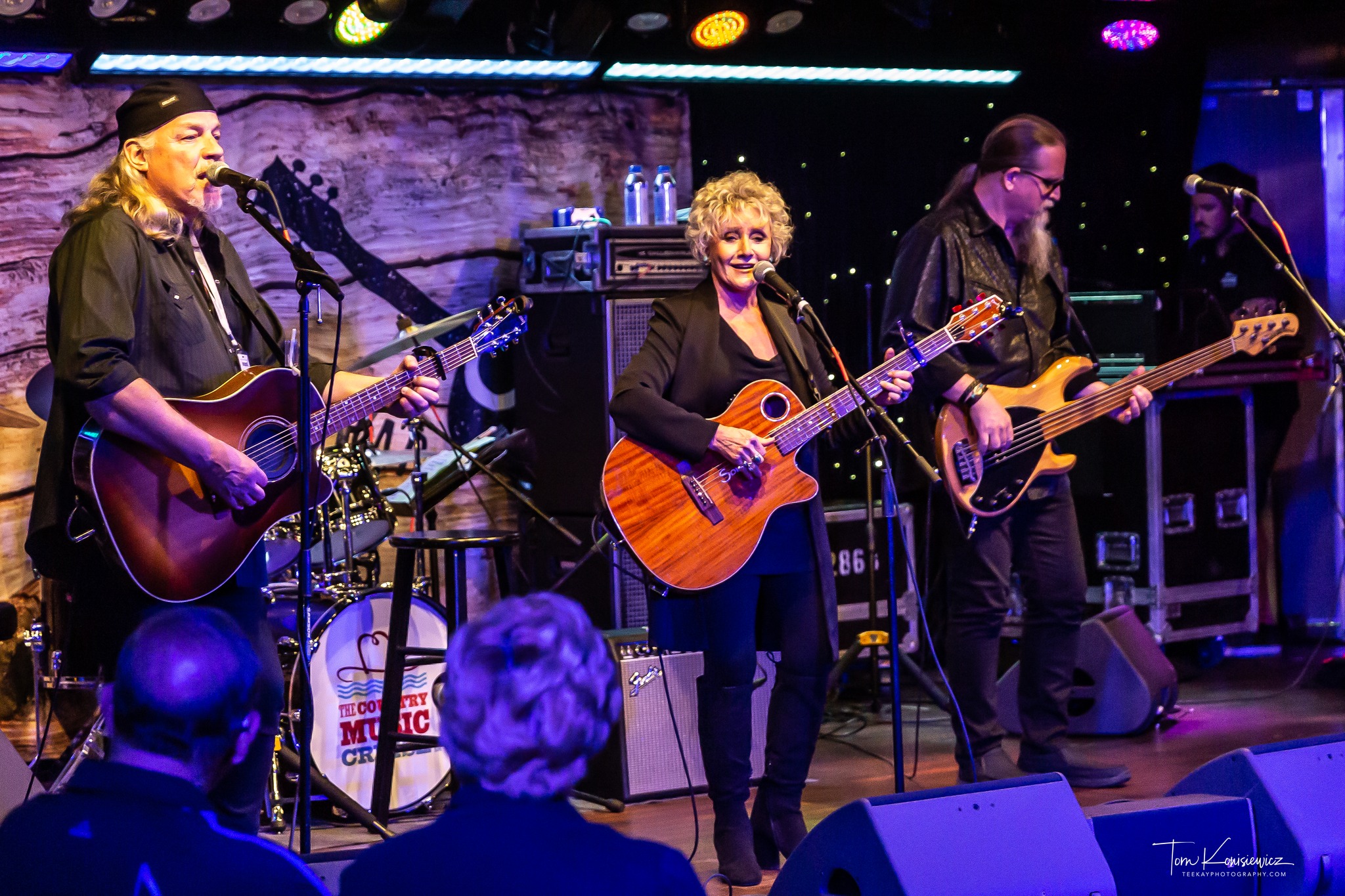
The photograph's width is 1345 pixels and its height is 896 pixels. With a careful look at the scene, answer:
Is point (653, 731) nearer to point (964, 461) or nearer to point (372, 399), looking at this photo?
point (964, 461)

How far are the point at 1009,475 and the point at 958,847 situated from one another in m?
2.12

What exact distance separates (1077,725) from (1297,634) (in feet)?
7.54

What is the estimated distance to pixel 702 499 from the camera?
3871mm

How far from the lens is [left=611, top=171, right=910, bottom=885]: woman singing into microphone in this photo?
12.6 ft

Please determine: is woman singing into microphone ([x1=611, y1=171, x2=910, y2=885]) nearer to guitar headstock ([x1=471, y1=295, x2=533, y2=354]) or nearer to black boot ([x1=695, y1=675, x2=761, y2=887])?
black boot ([x1=695, y1=675, x2=761, y2=887])

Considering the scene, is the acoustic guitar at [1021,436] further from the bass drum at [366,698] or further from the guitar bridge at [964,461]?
the bass drum at [366,698]

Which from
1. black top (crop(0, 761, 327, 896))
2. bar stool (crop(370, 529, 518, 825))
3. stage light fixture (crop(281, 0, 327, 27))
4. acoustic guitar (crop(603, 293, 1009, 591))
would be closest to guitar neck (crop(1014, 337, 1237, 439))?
acoustic guitar (crop(603, 293, 1009, 591))

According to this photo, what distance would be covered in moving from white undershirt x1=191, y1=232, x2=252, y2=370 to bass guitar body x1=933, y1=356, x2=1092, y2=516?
84.3 inches

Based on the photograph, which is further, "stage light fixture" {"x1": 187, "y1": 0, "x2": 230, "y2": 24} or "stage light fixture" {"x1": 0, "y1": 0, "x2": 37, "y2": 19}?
"stage light fixture" {"x1": 187, "y1": 0, "x2": 230, "y2": 24}

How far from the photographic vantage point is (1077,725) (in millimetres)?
5742

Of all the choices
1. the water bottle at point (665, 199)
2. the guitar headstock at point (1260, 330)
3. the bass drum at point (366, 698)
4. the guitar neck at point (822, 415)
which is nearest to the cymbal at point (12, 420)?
the bass drum at point (366, 698)

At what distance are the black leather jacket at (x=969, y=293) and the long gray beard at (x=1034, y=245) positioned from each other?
0.11ft

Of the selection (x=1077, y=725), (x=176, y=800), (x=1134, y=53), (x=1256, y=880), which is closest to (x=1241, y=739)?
Answer: (x=1077, y=725)

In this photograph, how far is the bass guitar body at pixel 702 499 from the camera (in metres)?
3.83
